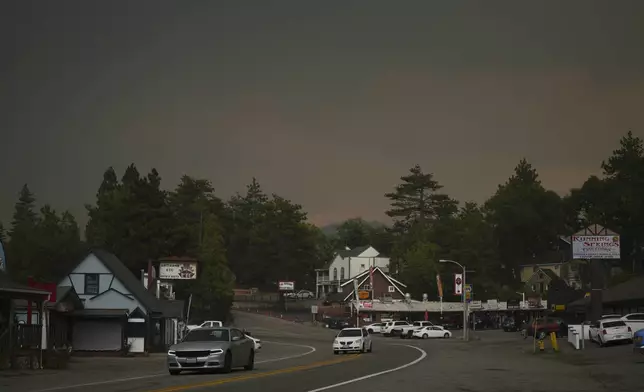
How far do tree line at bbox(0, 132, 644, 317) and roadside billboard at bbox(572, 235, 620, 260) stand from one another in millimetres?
30021

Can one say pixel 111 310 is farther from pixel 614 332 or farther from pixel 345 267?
pixel 345 267

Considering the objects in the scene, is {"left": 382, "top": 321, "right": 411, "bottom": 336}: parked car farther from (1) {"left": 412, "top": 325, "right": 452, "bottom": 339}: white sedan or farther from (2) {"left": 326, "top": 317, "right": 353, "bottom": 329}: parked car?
(2) {"left": 326, "top": 317, "right": 353, "bottom": 329}: parked car

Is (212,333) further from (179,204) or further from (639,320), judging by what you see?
(179,204)

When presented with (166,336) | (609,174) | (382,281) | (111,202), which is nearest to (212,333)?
(166,336)

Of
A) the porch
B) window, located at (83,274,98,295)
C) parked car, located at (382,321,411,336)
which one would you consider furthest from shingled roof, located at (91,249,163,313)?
parked car, located at (382,321,411,336)

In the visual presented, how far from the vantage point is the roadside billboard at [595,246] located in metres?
70.3

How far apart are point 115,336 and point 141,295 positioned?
3.62 metres

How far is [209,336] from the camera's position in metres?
28.2

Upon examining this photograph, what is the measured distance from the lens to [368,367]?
3219cm

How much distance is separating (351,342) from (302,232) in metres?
109

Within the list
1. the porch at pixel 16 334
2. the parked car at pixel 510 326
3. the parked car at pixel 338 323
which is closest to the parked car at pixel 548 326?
the parked car at pixel 510 326

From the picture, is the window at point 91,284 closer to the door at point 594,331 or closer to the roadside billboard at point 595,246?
the door at point 594,331

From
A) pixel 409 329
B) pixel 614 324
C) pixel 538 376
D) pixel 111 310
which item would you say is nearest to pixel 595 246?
pixel 614 324

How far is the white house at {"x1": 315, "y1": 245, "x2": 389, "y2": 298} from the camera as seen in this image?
15850 cm
